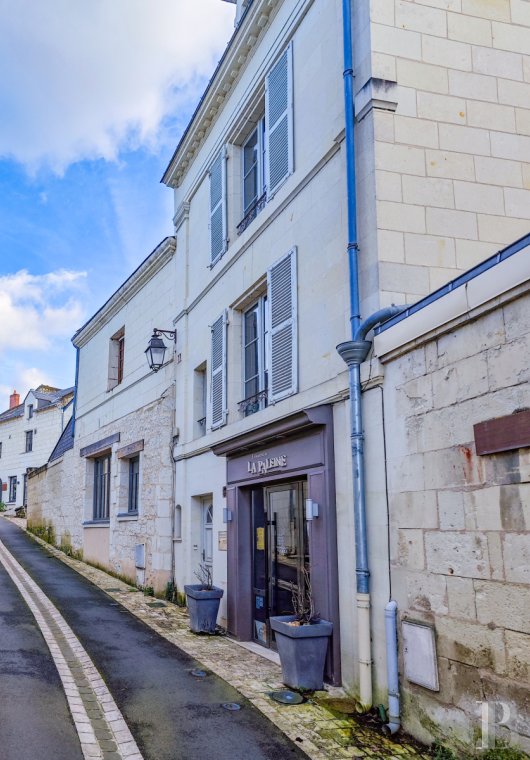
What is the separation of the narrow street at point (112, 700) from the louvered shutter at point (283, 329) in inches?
130

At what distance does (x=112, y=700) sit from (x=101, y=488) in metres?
12.4

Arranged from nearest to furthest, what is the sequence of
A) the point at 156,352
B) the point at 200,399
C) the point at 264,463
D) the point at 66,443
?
1. the point at 264,463
2. the point at 200,399
3. the point at 156,352
4. the point at 66,443

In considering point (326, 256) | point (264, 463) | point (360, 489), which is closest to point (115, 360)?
point (264, 463)

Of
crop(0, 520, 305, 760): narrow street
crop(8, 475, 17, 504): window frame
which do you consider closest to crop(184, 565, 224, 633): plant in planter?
crop(0, 520, 305, 760): narrow street

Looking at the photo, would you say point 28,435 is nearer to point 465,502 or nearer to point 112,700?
point 112,700

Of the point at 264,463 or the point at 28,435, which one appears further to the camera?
the point at 28,435

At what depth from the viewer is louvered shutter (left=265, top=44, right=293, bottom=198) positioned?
8383mm

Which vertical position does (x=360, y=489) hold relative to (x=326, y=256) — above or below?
below

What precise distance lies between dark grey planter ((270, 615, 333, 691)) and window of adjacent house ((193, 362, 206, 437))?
5526mm

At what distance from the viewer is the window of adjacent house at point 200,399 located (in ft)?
38.0

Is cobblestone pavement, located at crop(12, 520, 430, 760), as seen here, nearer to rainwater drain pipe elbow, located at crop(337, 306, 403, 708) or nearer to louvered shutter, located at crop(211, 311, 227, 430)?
rainwater drain pipe elbow, located at crop(337, 306, 403, 708)

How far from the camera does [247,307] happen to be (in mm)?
9969

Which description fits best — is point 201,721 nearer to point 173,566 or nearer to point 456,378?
point 456,378

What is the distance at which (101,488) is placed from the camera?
59.3 ft
